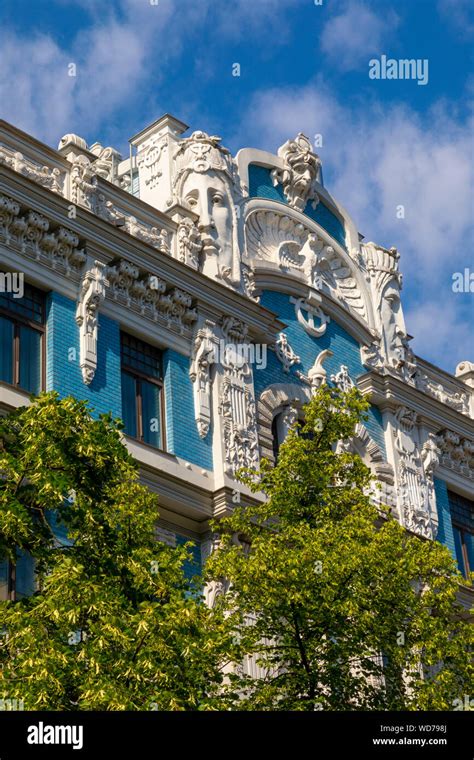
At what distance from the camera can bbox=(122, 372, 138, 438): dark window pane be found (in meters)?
26.5

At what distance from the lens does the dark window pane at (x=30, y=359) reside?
24.8m

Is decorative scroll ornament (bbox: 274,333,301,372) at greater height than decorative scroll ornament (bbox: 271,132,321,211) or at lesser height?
lesser

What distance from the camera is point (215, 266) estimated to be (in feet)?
97.5

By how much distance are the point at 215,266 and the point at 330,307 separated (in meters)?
4.12

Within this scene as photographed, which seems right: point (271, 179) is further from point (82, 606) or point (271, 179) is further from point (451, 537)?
point (82, 606)

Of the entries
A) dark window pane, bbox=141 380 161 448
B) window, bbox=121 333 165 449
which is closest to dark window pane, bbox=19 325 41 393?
window, bbox=121 333 165 449

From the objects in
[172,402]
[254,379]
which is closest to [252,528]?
[172,402]

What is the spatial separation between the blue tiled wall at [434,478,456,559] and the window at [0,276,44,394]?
11.7 metres

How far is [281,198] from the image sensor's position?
3306 centimetres

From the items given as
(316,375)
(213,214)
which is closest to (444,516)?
(316,375)

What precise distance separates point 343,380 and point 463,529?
209 inches

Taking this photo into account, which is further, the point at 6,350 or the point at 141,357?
the point at 141,357

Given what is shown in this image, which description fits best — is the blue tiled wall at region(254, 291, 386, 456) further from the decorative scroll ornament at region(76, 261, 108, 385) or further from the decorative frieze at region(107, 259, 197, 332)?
the decorative scroll ornament at region(76, 261, 108, 385)

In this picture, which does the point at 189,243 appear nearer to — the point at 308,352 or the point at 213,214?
the point at 213,214
